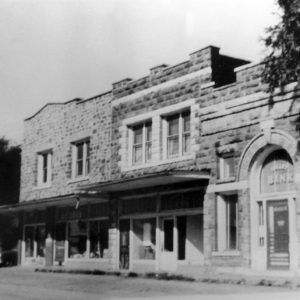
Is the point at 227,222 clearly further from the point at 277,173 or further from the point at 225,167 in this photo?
the point at 277,173

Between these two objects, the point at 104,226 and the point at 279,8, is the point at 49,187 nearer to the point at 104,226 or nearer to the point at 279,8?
the point at 104,226

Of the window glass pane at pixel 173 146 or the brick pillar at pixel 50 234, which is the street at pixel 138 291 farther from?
the brick pillar at pixel 50 234

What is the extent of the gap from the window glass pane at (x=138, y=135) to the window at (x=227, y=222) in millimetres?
5109

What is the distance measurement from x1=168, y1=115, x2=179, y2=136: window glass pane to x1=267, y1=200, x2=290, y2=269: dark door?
498cm

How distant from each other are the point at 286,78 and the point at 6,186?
99.9 ft

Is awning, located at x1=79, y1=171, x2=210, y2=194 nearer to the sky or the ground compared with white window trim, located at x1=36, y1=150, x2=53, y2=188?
nearer to the ground

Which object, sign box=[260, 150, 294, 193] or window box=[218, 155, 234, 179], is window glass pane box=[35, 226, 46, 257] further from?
sign box=[260, 150, 294, 193]

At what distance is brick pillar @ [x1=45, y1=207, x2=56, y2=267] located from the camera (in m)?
28.3

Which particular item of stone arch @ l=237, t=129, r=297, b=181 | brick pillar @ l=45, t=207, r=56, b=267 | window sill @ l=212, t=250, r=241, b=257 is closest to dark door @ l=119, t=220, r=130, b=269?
window sill @ l=212, t=250, r=241, b=257

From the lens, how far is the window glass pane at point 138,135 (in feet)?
78.1

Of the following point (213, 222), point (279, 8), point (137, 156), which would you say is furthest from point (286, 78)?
point (137, 156)

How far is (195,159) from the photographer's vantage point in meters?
20.8

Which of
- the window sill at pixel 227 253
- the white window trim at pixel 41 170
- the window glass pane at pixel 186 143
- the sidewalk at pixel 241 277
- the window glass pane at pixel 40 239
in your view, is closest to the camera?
the sidewalk at pixel 241 277

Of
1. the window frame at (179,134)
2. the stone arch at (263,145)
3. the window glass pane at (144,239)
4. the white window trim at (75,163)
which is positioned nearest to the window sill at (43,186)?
the white window trim at (75,163)
